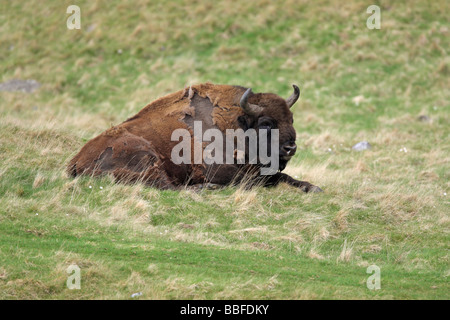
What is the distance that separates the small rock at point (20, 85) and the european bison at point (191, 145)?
15377mm

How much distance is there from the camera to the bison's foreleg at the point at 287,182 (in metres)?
11.6

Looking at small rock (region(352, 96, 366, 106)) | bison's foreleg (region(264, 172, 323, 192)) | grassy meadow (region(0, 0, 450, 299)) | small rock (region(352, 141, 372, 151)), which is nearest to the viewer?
grassy meadow (region(0, 0, 450, 299))

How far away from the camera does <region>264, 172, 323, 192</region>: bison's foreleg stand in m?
11.6

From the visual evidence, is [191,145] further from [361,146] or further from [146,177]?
[361,146]

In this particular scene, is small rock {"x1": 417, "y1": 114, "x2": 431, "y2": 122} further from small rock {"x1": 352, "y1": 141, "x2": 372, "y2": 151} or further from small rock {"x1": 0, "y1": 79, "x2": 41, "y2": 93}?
small rock {"x1": 0, "y1": 79, "x2": 41, "y2": 93}

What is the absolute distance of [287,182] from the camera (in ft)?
38.6

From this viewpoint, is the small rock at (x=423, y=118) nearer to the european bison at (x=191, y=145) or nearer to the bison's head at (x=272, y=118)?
the european bison at (x=191, y=145)

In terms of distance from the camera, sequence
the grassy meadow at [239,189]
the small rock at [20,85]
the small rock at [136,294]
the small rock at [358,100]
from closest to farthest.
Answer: the small rock at [136,294] < the grassy meadow at [239,189] < the small rock at [358,100] < the small rock at [20,85]

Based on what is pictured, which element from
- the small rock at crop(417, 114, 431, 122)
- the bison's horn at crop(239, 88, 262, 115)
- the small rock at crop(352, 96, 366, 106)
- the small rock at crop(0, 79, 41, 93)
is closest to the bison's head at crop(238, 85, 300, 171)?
the bison's horn at crop(239, 88, 262, 115)

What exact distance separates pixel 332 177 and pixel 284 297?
6.67 meters

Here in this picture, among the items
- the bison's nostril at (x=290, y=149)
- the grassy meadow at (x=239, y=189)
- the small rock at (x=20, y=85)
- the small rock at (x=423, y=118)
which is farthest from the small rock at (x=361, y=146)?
the small rock at (x=20, y=85)

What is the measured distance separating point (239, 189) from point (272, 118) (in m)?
1.70

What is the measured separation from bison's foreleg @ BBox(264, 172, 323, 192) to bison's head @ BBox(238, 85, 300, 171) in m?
0.26

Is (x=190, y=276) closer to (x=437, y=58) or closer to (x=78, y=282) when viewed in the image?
(x=78, y=282)
